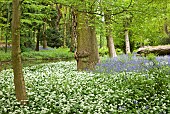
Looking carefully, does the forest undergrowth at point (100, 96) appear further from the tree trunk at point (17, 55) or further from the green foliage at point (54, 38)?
the green foliage at point (54, 38)

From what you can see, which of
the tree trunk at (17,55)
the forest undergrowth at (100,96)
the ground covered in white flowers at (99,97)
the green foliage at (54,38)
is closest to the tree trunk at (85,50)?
the forest undergrowth at (100,96)

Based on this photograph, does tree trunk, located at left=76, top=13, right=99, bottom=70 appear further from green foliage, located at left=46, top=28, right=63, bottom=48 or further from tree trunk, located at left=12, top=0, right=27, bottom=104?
green foliage, located at left=46, top=28, right=63, bottom=48

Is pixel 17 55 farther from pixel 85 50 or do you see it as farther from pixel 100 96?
pixel 85 50

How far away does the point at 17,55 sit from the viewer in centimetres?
618

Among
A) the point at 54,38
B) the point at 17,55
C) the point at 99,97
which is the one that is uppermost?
the point at 54,38

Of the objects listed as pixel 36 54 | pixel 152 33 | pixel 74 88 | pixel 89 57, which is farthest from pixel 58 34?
pixel 74 88

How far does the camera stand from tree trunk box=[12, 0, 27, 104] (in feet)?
19.8

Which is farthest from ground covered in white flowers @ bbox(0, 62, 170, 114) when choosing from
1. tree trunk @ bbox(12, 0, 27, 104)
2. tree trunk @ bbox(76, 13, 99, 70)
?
tree trunk @ bbox(76, 13, 99, 70)

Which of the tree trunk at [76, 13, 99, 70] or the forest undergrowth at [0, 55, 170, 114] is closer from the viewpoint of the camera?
the forest undergrowth at [0, 55, 170, 114]

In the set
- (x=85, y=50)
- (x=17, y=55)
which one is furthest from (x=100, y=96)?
(x=85, y=50)

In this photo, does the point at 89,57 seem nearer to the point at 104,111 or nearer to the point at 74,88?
the point at 74,88

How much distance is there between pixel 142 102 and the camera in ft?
20.4

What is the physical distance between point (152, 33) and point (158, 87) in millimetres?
22008

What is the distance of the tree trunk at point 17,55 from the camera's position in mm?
6039
